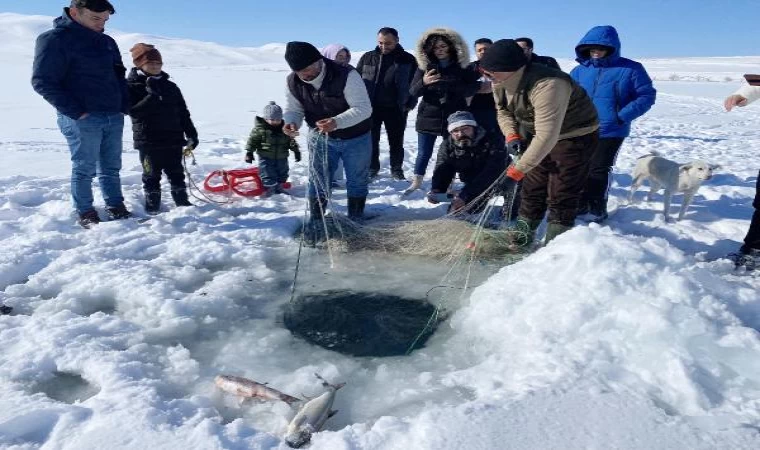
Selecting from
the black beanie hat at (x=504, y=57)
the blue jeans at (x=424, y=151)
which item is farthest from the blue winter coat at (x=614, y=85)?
the blue jeans at (x=424, y=151)

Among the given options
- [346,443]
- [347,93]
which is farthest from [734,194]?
[346,443]

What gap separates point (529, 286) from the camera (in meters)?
3.01

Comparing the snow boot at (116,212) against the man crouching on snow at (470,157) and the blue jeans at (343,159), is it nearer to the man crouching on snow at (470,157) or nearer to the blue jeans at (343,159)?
the blue jeans at (343,159)

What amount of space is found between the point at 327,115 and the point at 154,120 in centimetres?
185

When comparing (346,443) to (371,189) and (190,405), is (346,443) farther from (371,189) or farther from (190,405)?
(371,189)

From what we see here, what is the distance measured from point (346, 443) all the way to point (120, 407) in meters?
1.03

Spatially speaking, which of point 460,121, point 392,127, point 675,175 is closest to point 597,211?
point 675,175

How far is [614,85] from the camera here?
452cm

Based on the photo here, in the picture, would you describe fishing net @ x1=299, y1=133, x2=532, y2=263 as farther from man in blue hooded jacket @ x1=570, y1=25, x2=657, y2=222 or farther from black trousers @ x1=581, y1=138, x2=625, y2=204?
man in blue hooded jacket @ x1=570, y1=25, x2=657, y2=222

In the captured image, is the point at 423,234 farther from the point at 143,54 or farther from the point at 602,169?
the point at 143,54

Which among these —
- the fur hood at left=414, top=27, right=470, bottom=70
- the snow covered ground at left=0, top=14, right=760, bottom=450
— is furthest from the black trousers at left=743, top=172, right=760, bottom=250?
the fur hood at left=414, top=27, right=470, bottom=70

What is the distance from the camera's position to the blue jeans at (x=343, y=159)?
14.9 feet

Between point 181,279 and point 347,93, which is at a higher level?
point 347,93

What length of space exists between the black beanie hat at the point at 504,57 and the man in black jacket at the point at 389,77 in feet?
9.36
